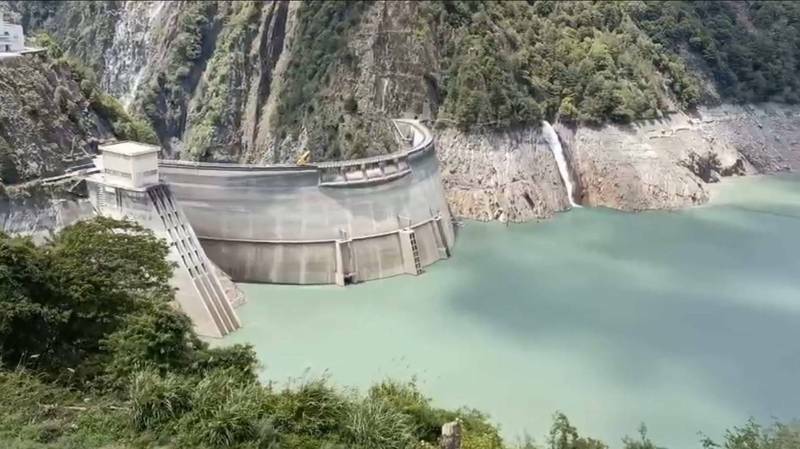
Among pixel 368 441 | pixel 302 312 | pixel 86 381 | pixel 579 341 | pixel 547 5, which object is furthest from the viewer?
pixel 547 5

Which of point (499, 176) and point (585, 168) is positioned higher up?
point (585, 168)

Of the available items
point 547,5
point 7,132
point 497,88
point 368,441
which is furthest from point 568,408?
point 547,5

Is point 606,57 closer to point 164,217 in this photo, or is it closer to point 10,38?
point 164,217

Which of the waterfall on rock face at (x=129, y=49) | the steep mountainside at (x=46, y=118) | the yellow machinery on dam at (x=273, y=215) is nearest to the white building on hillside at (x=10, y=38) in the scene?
the steep mountainside at (x=46, y=118)

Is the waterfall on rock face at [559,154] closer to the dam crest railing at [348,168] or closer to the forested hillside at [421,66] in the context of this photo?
the forested hillside at [421,66]

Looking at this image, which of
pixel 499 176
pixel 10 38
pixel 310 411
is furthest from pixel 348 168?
pixel 310 411

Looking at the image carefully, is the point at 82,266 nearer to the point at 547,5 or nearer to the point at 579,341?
the point at 579,341
